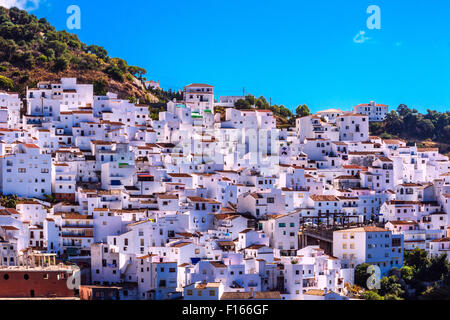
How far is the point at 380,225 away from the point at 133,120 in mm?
11001

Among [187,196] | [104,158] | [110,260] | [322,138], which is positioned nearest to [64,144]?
[104,158]

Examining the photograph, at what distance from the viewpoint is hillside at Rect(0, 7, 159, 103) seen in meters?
36.3

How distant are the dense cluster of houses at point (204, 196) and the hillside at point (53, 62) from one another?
3437mm

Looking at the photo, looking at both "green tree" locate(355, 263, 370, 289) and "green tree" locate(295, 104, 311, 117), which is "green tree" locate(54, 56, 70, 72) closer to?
"green tree" locate(295, 104, 311, 117)

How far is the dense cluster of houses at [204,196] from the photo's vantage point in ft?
69.6

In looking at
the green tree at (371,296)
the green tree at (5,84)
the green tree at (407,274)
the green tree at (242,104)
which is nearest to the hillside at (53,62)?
the green tree at (5,84)

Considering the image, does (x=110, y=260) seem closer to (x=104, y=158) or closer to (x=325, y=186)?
(x=104, y=158)

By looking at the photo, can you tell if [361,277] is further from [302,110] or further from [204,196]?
[302,110]

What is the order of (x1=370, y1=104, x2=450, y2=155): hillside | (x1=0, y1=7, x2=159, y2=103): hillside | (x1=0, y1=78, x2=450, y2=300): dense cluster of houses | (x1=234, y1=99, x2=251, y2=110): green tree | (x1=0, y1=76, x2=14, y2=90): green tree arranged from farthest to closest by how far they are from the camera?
(x1=370, y1=104, x2=450, y2=155): hillside → (x1=234, y1=99, x2=251, y2=110): green tree → (x1=0, y1=7, x2=159, y2=103): hillside → (x1=0, y1=76, x2=14, y2=90): green tree → (x1=0, y1=78, x2=450, y2=300): dense cluster of houses

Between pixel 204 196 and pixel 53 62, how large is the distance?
15218 millimetres

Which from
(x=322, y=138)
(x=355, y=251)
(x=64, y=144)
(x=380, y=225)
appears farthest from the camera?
(x=322, y=138)

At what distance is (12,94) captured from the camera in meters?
30.9

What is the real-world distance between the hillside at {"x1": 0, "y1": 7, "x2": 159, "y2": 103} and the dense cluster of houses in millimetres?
3437

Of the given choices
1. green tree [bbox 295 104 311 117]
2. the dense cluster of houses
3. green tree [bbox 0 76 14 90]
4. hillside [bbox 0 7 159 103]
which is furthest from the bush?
green tree [bbox 295 104 311 117]
